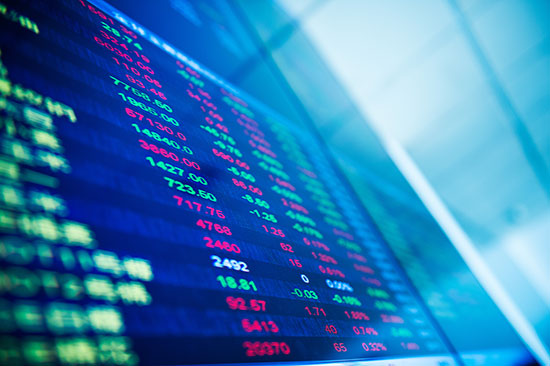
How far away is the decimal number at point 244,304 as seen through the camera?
31.9 inches

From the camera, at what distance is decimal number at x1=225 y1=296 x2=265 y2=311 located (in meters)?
0.81

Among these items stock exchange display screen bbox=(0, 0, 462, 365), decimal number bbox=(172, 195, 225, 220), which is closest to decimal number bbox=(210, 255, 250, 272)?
stock exchange display screen bbox=(0, 0, 462, 365)

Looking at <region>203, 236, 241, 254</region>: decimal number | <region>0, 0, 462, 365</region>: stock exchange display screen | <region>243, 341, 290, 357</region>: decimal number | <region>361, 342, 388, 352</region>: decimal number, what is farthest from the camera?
<region>361, 342, 388, 352</region>: decimal number

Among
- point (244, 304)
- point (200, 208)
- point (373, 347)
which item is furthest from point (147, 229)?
point (373, 347)

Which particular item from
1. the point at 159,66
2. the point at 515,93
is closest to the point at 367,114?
the point at 515,93

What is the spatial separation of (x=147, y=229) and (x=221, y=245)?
8.5 inches

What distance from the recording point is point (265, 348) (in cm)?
80

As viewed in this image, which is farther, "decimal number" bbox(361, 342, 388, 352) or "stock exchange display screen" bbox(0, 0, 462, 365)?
"decimal number" bbox(361, 342, 388, 352)

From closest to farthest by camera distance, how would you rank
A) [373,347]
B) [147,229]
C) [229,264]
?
[147,229]
[229,264]
[373,347]

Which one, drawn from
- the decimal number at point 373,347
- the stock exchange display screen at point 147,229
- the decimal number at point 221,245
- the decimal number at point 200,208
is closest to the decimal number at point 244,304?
the stock exchange display screen at point 147,229

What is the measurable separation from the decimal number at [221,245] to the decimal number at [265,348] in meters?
0.25

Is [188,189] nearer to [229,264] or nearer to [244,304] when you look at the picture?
[229,264]

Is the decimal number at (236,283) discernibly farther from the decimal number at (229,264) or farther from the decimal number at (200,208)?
the decimal number at (200,208)

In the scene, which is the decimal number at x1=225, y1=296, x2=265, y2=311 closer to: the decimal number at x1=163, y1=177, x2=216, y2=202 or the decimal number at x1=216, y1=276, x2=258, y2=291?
the decimal number at x1=216, y1=276, x2=258, y2=291
